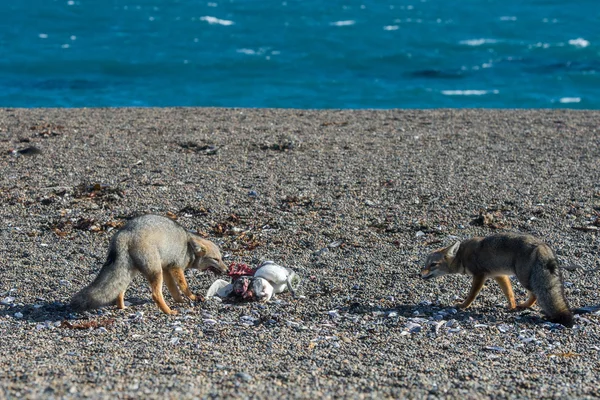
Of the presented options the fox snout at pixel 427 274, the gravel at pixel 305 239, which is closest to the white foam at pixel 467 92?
the gravel at pixel 305 239

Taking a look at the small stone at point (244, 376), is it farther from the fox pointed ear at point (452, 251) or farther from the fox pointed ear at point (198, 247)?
the fox pointed ear at point (452, 251)

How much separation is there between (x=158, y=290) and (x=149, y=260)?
319 mm

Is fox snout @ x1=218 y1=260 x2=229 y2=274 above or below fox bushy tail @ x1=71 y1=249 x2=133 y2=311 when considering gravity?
below

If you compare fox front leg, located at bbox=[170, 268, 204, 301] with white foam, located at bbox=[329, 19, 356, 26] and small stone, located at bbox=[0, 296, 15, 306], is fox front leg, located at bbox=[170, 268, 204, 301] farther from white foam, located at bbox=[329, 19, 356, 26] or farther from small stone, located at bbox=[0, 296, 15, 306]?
white foam, located at bbox=[329, 19, 356, 26]

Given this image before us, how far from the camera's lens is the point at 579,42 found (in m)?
41.0

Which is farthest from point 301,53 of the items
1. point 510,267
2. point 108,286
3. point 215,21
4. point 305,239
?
point 108,286

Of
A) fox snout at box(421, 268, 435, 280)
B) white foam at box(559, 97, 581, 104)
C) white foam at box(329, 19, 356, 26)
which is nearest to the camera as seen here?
fox snout at box(421, 268, 435, 280)

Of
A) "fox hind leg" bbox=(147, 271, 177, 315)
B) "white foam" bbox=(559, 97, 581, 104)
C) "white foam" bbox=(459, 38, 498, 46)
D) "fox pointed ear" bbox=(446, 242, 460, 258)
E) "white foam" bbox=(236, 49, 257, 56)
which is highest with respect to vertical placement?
"fox pointed ear" bbox=(446, 242, 460, 258)

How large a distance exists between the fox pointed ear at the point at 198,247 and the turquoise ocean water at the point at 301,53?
19.4m

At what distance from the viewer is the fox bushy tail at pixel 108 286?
807cm

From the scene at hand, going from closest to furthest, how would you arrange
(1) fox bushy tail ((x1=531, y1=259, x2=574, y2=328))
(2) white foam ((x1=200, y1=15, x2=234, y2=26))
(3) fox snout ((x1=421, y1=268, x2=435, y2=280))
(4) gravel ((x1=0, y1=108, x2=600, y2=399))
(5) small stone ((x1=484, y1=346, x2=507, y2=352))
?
1. (4) gravel ((x1=0, y1=108, x2=600, y2=399))
2. (5) small stone ((x1=484, y1=346, x2=507, y2=352))
3. (1) fox bushy tail ((x1=531, y1=259, x2=574, y2=328))
4. (3) fox snout ((x1=421, y1=268, x2=435, y2=280))
5. (2) white foam ((x1=200, y1=15, x2=234, y2=26))

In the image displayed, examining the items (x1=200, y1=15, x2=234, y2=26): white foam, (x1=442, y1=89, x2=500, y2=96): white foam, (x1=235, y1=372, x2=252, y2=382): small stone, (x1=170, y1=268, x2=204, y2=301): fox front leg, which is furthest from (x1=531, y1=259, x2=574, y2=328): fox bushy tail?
(x1=200, y1=15, x2=234, y2=26): white foam

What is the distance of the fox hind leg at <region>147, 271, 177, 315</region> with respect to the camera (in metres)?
Result: 8.39

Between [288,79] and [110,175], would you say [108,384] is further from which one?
[288,79]
